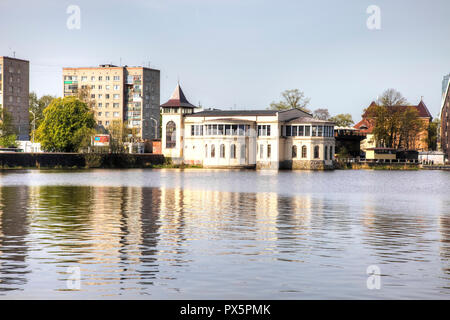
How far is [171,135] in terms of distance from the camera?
124m

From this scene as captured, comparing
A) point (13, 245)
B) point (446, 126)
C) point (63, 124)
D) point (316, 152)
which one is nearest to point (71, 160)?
point (63, 124)

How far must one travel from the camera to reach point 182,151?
12331 cm

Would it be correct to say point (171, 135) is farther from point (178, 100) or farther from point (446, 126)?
point (446, 126)

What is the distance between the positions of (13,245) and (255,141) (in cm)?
9940

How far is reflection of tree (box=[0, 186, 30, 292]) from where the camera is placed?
519 inches

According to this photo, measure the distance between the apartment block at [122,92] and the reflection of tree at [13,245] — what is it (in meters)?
143

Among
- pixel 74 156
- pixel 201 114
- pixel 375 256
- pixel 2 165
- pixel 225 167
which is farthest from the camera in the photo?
pixel 201 114

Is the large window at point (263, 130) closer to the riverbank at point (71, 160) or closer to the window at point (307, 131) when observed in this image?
the window at point (307, 131)

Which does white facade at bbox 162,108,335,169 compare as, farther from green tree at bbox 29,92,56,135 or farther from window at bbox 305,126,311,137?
green tree at bbox 29,92,56,135

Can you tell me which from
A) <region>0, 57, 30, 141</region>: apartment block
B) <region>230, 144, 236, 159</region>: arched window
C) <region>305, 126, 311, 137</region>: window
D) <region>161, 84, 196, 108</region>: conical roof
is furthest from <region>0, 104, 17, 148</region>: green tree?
<region>305, 126, 311, 137</region>: window

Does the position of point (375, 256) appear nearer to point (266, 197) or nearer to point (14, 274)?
point (14, 274)
